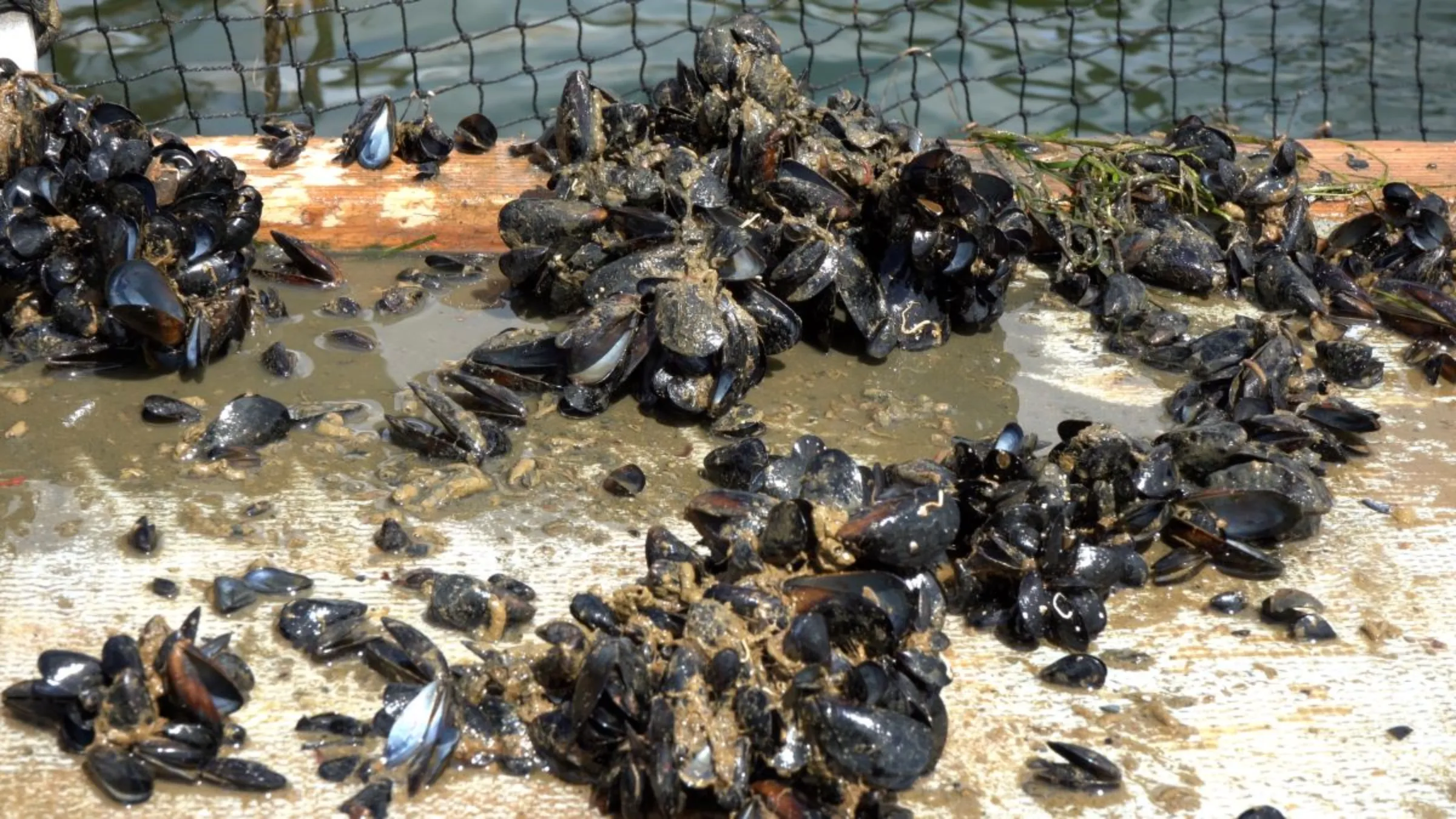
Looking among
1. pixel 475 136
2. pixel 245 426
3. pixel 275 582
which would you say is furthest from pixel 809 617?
pixel 475 136

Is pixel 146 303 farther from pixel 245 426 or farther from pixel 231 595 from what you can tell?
pixel 231 595

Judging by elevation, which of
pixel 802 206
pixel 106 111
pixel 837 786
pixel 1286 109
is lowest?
pixel 1286 109

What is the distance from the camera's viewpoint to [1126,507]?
2406mm

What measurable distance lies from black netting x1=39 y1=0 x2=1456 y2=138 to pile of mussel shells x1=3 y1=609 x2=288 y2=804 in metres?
5.37

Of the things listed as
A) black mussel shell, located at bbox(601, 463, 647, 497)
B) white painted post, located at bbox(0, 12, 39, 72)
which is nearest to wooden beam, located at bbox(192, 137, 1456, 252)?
white painted post, located at bbox(0, 12, 39, 72)

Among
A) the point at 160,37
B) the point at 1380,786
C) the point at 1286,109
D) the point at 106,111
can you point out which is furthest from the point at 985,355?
the point at 160,37

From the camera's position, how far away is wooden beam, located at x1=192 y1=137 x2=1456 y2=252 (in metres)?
3.49

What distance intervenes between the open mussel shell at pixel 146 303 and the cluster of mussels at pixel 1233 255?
6.52 feet

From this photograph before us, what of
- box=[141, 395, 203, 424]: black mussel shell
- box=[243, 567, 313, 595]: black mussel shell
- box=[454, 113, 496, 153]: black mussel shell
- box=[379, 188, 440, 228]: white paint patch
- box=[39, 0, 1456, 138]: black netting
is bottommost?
box=[39, 0, 1456, 138]: black netting

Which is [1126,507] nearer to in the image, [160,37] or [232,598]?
[232,598]

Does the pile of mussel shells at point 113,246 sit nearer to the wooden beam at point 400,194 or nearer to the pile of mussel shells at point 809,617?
the wooden beam at point 400,194

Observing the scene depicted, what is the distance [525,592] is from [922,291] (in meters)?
1.31

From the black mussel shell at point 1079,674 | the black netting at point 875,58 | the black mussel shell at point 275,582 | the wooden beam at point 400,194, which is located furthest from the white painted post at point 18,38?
the black netting at point 875,58

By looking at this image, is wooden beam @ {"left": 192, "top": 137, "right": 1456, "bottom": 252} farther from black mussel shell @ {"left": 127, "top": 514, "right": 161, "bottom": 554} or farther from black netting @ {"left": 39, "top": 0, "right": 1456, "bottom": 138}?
black netting @ {"left": 39, "top": 0, "right": 1456, "bottom": 138}
